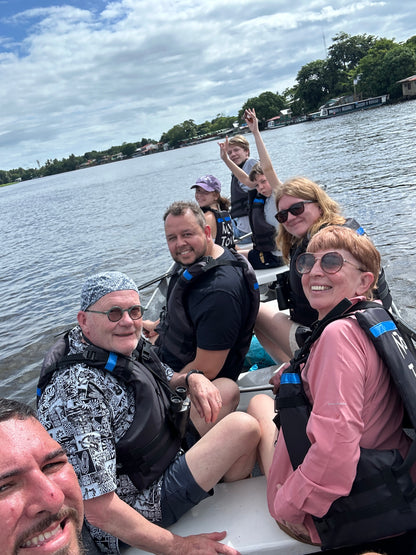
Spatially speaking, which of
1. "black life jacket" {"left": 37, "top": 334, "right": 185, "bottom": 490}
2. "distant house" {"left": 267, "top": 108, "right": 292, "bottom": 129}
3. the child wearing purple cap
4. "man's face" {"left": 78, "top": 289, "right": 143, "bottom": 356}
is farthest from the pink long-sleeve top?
"distant house" {"left": 267, "top": 108, "right": 292, "bottom": 129}

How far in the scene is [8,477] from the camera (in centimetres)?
113

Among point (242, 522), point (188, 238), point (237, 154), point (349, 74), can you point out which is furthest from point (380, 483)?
point (349, 74)

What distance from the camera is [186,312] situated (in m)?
3.50

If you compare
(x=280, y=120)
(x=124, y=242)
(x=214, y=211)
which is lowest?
(x=124, y=242)

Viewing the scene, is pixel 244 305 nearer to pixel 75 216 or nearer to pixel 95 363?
pixel 95 363

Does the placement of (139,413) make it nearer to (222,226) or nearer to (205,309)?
(205,309)

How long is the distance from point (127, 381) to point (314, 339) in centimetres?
98

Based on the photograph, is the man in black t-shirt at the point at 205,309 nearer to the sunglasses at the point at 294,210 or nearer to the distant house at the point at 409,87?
the sunglasses at the point at 294,210

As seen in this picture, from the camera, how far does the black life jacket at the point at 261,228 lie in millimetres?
6387

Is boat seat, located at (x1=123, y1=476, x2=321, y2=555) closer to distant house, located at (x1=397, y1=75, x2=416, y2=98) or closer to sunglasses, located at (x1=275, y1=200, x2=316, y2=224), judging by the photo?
sunglasses, located at (x1=275, y1=200, x2=316, y2=224)

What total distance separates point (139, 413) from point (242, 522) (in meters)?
0.84

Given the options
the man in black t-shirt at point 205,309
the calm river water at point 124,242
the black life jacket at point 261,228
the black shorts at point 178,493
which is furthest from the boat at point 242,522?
the calm river water at point 124,242

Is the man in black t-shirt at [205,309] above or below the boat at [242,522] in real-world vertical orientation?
above

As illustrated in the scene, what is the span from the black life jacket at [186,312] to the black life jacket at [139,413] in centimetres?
91
